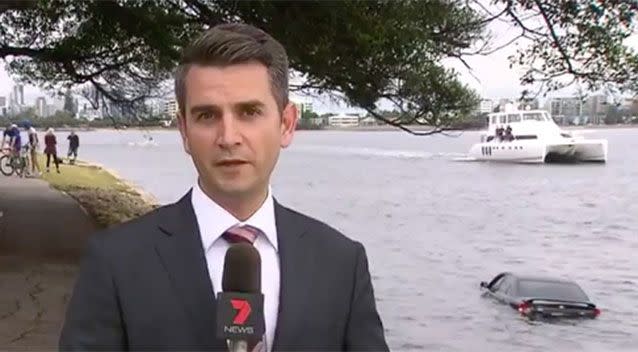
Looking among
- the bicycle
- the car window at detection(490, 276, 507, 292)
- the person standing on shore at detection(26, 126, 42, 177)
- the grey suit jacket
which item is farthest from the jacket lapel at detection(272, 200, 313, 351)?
the bicycle

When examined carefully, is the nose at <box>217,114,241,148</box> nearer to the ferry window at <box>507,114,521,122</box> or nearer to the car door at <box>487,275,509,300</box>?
the car door at <box>487,275,509,300</box>

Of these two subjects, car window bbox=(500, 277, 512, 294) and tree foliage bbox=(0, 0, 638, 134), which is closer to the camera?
tree foliage bbox=(0, 0, 638, 134)

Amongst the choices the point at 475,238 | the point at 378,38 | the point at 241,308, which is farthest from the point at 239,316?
the point at 475,238

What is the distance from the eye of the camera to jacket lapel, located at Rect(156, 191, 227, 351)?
65.3 inches

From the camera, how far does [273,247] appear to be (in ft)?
5.77

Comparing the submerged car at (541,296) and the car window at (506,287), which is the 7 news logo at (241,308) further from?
the car window at (506,287)

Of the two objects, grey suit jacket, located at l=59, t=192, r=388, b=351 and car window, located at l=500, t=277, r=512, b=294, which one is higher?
grey suit jacket, located at l=59, t=192, r=388, b=351

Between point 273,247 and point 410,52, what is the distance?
6.83 m

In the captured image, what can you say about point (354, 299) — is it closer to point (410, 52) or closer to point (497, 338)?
point (410, 52)

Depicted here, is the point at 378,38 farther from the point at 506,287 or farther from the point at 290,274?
the point at 506,287

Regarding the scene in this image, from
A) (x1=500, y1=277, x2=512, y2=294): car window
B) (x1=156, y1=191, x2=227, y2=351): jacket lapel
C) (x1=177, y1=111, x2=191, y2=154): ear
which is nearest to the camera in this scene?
(x1=156, y1=191, x2=227, y2=351): jacket lapel

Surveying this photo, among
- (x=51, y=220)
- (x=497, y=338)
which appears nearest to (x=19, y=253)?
(x=51, y=220)

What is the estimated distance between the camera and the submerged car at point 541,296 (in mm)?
16797

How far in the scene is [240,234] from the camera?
5.63 feet
